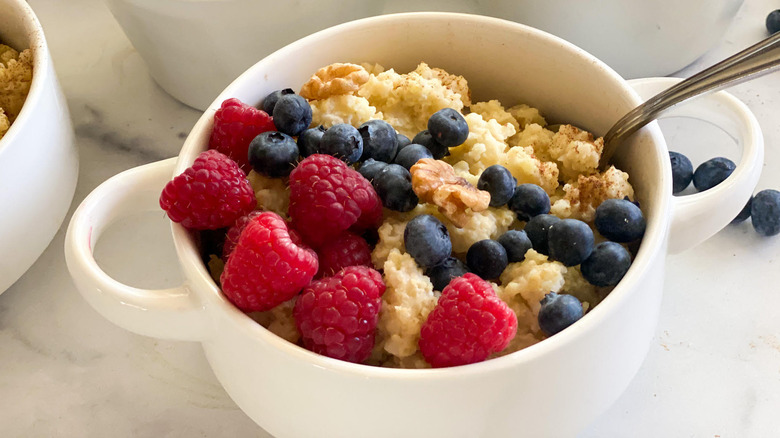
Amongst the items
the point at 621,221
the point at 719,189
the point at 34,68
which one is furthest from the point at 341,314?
the point at 34,68

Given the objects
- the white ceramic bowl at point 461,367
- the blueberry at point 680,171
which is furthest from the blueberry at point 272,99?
the blueberry at point 680,171

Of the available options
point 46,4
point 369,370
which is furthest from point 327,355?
point 46,4

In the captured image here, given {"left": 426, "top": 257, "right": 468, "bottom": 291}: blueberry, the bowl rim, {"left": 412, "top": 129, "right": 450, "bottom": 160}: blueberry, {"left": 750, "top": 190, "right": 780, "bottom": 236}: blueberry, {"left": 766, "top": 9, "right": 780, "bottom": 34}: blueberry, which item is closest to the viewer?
the bowl rim

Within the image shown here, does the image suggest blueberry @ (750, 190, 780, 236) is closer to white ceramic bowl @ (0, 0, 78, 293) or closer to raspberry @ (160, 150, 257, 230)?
raspberry @ (160, 150, 257, 230)

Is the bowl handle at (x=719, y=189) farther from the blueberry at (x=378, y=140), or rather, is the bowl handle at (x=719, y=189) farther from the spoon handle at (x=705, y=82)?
the blueberry at (x=378, y=140)

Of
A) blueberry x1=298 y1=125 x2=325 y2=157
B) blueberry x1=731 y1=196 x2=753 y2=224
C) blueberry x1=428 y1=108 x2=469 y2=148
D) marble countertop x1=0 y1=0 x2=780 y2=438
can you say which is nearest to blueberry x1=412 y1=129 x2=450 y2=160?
blueberry x1=428 y1=108 x2=469 y2=148

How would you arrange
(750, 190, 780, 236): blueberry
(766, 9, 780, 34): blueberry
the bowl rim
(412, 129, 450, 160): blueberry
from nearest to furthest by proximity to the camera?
the bowl rim, (412, 129, 450, 160): blueberry, (750, 190, 780, 236): blueberry, (766, 9, 780, 34): blueberry

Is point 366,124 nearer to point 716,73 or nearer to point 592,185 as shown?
point 592,185
